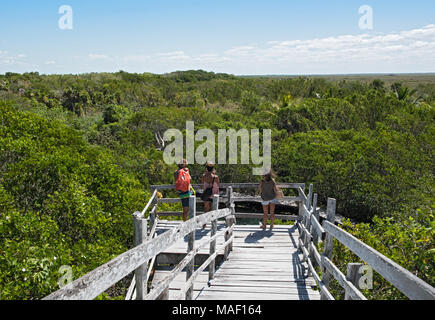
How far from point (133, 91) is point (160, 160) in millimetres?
30456

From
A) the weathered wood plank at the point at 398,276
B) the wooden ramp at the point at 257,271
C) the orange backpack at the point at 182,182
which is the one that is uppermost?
the weathered wood plank at the point at 398,276

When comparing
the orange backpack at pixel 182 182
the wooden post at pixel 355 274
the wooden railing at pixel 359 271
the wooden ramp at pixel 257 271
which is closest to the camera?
the wooden railing at pixel 359 271

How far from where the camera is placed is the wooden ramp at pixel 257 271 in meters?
4.65

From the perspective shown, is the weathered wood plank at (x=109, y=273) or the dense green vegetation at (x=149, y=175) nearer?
the weathered wood plank at (x=109, y=273)

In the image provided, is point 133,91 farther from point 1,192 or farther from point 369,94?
point 1,192

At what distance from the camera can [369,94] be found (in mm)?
29609

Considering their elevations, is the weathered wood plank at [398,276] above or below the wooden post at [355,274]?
above

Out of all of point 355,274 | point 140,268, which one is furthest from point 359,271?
point 140,268

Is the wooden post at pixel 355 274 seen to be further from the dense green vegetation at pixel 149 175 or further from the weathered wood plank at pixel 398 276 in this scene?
the dense green vegetation at pixel 149 175

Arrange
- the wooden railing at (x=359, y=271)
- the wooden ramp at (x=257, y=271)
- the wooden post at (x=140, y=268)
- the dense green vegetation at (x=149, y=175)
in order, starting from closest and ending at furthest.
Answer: the wooden railing at (x=359, y=271), the wooden post at (x=140, y=268), the wooden ramp at (x=257, y=271), the dense green vegetation at (x=149, y=175)

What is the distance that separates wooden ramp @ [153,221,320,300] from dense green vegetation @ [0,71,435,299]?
94cm

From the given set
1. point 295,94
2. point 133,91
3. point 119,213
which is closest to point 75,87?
point 133,91

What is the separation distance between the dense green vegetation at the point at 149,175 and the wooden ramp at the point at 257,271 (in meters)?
0.94

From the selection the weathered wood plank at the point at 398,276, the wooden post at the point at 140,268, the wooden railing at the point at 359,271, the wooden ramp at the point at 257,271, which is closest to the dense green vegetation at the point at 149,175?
the wooden ramp at the point at 257,271
